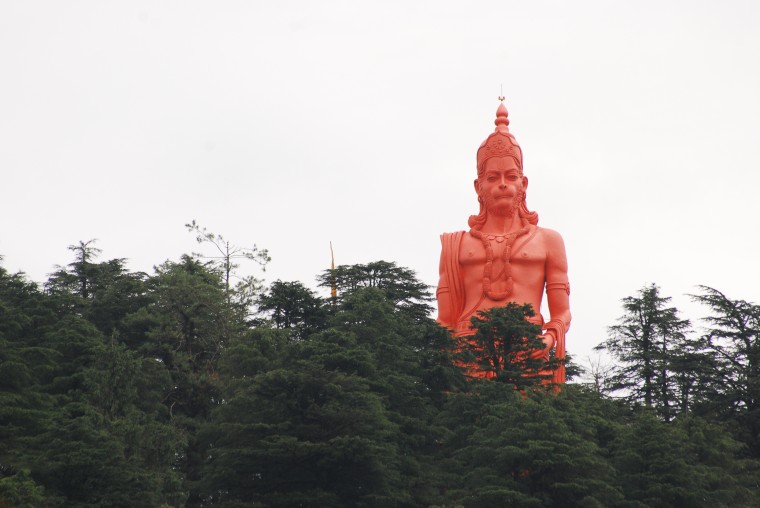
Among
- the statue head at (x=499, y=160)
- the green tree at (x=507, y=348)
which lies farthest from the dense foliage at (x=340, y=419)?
the statue head at (x=499, y=160)

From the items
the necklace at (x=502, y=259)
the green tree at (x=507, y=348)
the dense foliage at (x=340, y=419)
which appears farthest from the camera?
the necklace at (x=502, y=259)

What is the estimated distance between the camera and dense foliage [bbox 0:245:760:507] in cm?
2136

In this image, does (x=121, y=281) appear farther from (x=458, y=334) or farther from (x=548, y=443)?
(x=548, y=443)

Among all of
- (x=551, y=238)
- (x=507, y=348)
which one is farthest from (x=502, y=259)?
(x=507, y=348)

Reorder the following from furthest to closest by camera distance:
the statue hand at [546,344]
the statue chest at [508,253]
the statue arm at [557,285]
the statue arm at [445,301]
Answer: the statue arm at [445,301], the statue chest at [508,253], the statue arm at [557,285], the statue hand at [546,344]

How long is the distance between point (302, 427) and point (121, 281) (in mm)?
10301

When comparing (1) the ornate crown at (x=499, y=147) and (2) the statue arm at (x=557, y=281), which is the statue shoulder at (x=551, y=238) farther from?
(1) the ornate crown at (x=499, y=147)

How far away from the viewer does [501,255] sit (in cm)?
2881

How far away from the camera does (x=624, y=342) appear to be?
31922mm

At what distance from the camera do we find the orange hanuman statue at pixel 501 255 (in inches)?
1128

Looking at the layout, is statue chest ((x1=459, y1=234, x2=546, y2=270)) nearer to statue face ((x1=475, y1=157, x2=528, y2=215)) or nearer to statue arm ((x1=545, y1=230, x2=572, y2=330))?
statue arm ((x1=545, y1=230, x2=572, y2=330))

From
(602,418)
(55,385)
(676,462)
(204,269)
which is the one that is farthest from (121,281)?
(676,462)

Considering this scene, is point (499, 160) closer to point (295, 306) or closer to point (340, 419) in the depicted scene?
point (295, 306)

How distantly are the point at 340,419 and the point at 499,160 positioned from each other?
346 inches
